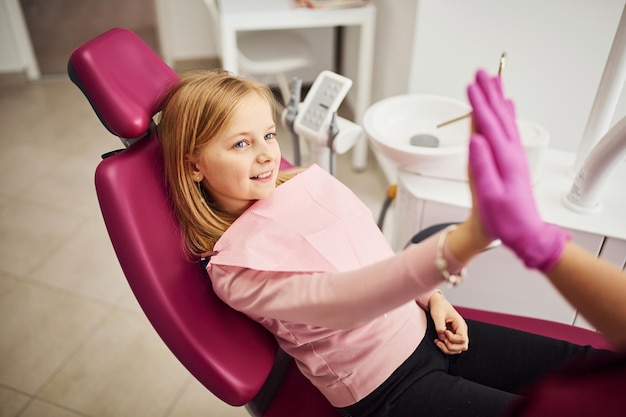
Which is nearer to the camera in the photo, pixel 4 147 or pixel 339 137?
pixel 339 137

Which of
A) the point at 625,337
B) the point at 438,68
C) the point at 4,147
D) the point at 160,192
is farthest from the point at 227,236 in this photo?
the point at 4,147

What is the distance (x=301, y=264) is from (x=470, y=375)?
0.41 m

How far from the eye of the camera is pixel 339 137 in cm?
127

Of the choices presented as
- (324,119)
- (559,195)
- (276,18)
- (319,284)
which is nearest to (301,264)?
(319,284)

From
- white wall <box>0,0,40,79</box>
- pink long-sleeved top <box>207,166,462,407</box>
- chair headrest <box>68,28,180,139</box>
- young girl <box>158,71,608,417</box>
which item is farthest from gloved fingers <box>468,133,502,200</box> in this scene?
white wall <box>0,0,40,79</box>

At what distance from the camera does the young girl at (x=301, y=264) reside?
0.86m

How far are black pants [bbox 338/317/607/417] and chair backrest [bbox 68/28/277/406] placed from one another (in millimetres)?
215

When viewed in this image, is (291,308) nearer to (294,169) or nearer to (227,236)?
(227,236)

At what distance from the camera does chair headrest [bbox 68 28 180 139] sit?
34.3 inches

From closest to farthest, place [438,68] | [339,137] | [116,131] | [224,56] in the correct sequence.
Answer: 1. [116,131]
2. [339,137]
3. [438,68]
4. [224,56]

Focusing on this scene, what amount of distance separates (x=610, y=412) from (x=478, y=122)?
32 cm

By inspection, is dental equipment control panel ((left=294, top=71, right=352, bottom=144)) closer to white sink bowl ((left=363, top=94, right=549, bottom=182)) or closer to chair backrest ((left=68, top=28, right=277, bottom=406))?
white sink bowl ((left=363, top=94, right=549, bottom=182))

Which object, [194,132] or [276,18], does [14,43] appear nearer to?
[276,18]

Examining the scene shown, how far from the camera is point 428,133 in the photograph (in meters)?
1.54
